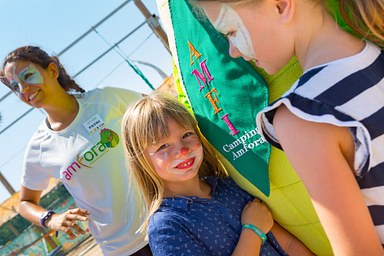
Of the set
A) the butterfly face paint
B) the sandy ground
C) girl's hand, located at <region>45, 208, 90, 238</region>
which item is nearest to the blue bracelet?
girl's hand, located at <region>45, 208, 90, 238</region>

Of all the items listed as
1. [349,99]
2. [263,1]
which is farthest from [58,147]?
[349,99]

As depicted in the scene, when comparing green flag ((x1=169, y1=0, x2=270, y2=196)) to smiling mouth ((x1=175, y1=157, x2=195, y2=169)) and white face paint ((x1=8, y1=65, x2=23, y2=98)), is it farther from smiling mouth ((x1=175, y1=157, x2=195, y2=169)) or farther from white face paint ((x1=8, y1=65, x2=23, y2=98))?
white face paint ((x1=8, y1=65, x2=23, y2=98))

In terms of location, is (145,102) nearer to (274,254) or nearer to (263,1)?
(263,1)

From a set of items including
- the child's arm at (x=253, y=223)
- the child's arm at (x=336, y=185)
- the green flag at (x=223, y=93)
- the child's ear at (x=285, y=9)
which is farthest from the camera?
the child's arm at (x=253, y=223)

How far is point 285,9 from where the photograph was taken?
0.74 meters

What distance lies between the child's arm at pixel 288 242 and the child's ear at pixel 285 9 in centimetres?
89

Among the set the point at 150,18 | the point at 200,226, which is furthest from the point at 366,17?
the point at 150,18

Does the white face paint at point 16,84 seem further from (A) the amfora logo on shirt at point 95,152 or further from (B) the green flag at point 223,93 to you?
(B) the green flag at point 223,93

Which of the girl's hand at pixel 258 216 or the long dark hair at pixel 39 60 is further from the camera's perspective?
the long dark hair at pixel 39 60

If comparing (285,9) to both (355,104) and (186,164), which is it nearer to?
(355,104)

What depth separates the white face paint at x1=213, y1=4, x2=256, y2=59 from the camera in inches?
31.3

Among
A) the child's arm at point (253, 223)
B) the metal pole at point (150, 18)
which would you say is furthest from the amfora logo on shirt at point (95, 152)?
the metal pole at point (150, 18)

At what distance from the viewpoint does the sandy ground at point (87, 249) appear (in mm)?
5570

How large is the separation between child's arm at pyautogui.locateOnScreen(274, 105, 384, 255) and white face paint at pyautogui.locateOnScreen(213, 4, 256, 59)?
0.28 m
